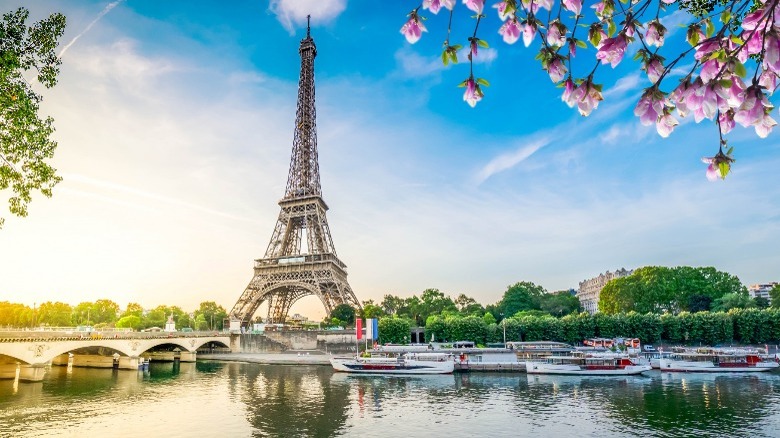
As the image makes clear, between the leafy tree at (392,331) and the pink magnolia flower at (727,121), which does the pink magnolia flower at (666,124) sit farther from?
the leafy tree at (392,331)

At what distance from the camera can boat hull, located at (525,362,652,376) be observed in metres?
43.8

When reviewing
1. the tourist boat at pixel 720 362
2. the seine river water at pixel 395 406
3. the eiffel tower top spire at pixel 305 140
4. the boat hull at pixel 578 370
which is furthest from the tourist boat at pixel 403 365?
the eiffel tower top spire at pixel 305 140

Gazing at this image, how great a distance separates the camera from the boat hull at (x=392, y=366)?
46.5 metres

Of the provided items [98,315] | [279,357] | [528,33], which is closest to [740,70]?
[528,33]

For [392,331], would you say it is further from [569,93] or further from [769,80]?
[769,80]

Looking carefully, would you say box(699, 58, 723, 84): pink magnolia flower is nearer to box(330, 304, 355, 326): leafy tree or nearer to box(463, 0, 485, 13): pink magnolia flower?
box(463, 0, 485, 13): pink magnolia flower

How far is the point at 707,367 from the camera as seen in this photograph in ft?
149

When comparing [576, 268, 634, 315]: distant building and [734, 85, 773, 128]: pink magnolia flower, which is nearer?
[734, 85, 773, 128]: pink magnolia flower

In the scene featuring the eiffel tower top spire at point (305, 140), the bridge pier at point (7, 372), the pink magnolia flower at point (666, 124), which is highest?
the eiffel tower top spire at point (305, 140)

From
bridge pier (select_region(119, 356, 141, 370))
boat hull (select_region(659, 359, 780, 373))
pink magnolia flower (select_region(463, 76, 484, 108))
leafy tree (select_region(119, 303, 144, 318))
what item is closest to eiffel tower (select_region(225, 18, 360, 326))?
bridge pier (select_region(119, 356, 141, 370))

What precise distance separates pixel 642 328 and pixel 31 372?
6931 centimetres

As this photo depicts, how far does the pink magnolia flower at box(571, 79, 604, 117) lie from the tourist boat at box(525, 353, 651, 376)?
46.2 metres

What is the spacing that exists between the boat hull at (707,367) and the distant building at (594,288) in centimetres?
12059

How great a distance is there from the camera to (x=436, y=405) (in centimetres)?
3069
